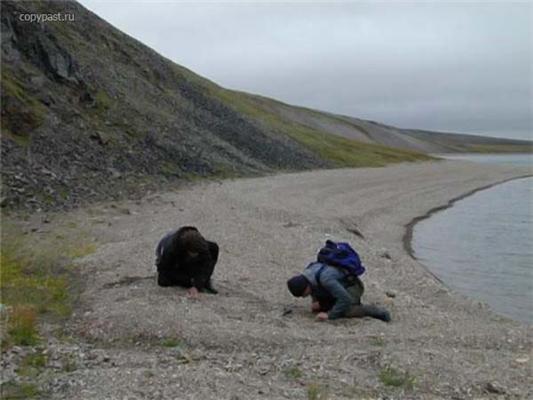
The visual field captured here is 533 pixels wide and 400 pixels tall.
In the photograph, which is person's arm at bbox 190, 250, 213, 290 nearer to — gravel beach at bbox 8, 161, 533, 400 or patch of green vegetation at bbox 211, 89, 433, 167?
gravel beach at bbox 8, 161, 533, 400

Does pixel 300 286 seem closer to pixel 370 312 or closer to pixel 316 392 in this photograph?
pixel 370 312

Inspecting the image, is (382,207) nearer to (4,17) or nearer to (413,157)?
(4,17)

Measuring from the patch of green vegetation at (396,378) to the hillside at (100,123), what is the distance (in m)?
19.4

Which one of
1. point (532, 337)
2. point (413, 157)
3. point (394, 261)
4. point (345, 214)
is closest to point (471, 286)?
point (394, 261)

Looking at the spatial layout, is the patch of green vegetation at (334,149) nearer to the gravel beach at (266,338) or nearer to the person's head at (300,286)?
the gravel beach at (266,338)

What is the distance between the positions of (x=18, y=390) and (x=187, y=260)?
518cm

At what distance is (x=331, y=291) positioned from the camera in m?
12.6

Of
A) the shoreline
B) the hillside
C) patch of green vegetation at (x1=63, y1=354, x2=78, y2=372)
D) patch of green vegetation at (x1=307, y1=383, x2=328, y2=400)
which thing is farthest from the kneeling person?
the hillside

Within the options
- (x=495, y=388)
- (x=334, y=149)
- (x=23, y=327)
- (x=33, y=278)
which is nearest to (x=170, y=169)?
(x=33, y=278)

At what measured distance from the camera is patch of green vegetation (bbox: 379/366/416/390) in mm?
9234

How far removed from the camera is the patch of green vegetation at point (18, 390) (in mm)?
8391

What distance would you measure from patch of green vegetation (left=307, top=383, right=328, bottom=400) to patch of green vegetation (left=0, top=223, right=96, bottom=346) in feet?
15.2

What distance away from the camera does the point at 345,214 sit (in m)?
35.8

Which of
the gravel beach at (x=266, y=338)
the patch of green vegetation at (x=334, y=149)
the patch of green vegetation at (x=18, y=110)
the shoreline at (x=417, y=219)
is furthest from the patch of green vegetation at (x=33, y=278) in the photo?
the patch of green vegetation at (x=334, y=149)
